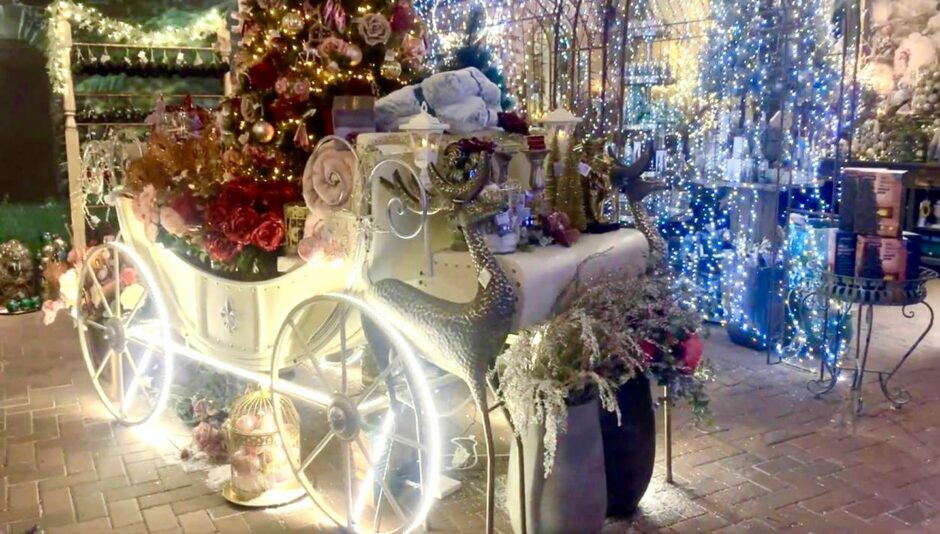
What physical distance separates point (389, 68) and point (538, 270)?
1536 millimetres

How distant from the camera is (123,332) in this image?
13.8 ft

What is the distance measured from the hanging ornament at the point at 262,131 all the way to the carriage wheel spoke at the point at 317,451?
Result: 1366 millimetres

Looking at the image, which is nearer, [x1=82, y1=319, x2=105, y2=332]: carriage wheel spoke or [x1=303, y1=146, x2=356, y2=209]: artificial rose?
[x1=303, y1=146, x2=356, y2=209]: artificial rose

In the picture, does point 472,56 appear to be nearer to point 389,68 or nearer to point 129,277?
point 389,68

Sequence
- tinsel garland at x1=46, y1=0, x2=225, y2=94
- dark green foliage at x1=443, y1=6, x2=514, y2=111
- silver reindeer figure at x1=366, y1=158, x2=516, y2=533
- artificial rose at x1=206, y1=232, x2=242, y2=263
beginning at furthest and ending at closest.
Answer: tinsel garland at x1=46, y1=0, x2=225, y2=94, dark green foliage at x1=443, y1=6, x2=514, y2=111, artificial rose at x1=206, y1=232, x2=242, y2=263, silver reindeer figure at x1=366, y1=158, x2=516, y2=533

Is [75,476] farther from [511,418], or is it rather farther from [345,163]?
[511,418]

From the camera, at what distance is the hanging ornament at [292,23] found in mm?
3596

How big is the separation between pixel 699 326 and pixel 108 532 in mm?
2407

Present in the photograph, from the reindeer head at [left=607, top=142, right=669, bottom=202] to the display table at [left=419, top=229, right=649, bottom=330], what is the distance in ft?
1.14

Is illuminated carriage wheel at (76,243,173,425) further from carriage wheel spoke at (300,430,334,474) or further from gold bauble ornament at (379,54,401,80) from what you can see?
gold bauble ornament at (379,54,401,80)

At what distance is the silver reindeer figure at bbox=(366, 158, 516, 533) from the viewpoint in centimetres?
259

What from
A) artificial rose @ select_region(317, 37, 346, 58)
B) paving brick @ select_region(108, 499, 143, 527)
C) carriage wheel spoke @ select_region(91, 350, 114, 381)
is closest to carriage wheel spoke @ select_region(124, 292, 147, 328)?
carriage wheel spoke @ select_region(91, 350, 114, 381)

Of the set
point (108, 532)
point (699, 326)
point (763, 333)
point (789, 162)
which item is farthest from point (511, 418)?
point (789, 162)

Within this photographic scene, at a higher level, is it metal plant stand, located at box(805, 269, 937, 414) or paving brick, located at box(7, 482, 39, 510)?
metal plant stand, located at box(805, 269, 937, 414)
